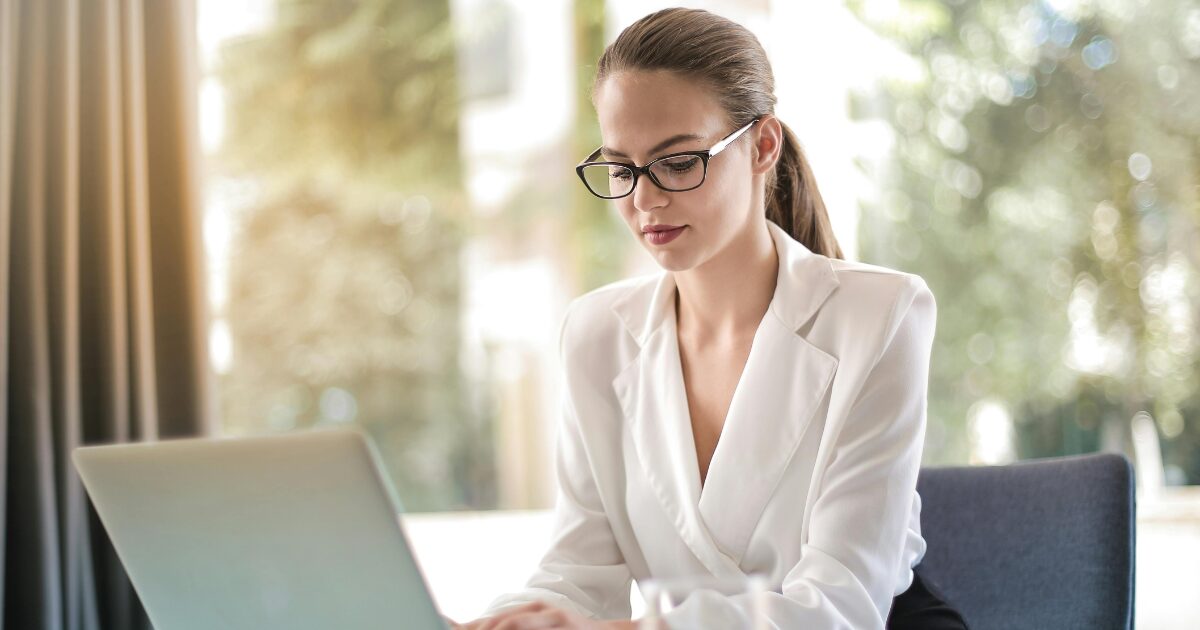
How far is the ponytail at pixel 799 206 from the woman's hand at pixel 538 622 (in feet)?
2.75

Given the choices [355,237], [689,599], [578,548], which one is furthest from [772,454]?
[355,237]

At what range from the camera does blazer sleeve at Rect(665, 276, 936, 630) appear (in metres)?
1.24

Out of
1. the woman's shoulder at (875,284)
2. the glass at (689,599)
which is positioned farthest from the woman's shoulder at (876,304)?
the glass at (689,599)

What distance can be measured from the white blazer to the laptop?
375mm

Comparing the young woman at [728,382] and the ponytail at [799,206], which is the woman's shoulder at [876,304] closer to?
Result: the young woman at [728,382]

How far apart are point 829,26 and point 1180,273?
97 cm

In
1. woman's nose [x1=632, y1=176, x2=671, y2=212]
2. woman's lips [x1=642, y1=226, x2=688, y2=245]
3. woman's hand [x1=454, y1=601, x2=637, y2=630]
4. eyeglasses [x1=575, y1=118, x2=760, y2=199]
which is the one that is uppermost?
eyeglasses [x1=575, y1=118, x2=760, y2=199]

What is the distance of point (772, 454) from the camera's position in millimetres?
1479

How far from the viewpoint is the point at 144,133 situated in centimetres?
231

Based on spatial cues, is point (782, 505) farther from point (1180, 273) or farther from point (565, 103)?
point (565, 103)

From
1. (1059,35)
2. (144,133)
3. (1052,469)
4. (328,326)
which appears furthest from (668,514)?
(328,326)

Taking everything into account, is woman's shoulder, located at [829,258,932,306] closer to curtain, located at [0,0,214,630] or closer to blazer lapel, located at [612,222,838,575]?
blazer lapel, located at [612,222,838,575]

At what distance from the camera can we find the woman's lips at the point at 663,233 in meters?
1.49

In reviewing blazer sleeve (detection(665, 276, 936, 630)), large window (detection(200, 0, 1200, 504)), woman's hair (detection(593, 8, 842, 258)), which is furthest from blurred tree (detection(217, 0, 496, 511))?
blazer sleeve (detection(665, 276, 936, 630))
